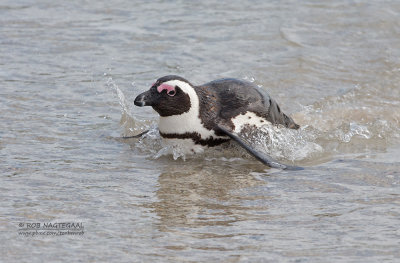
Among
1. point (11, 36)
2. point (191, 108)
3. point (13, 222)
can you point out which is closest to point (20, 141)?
point (191, 108)

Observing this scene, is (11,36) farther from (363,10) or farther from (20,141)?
(363,10)

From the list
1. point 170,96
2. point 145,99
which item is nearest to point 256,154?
point 170,96

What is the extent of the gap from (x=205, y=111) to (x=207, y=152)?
403mm

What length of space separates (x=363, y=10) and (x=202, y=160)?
7456 mm

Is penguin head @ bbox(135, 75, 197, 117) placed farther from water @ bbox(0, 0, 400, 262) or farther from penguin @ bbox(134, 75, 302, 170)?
water @ bbox(0, 0, 400, 262)

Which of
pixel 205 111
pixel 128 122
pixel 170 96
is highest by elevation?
pixel 170 96

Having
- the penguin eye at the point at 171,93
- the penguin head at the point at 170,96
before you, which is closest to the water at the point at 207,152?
the penguin head at the point at 170,96

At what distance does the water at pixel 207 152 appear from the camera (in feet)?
16.8

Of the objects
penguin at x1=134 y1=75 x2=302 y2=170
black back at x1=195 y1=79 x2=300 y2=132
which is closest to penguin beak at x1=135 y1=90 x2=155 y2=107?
penguin at x1=134 y1=75 x2=302 y2=170

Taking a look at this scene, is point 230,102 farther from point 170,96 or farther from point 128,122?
point 128,122

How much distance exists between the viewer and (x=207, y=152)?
729 cm

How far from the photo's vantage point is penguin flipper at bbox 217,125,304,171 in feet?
22.2

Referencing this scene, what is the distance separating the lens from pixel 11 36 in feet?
38.1

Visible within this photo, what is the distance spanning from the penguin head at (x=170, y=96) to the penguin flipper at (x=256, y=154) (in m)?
0.40
